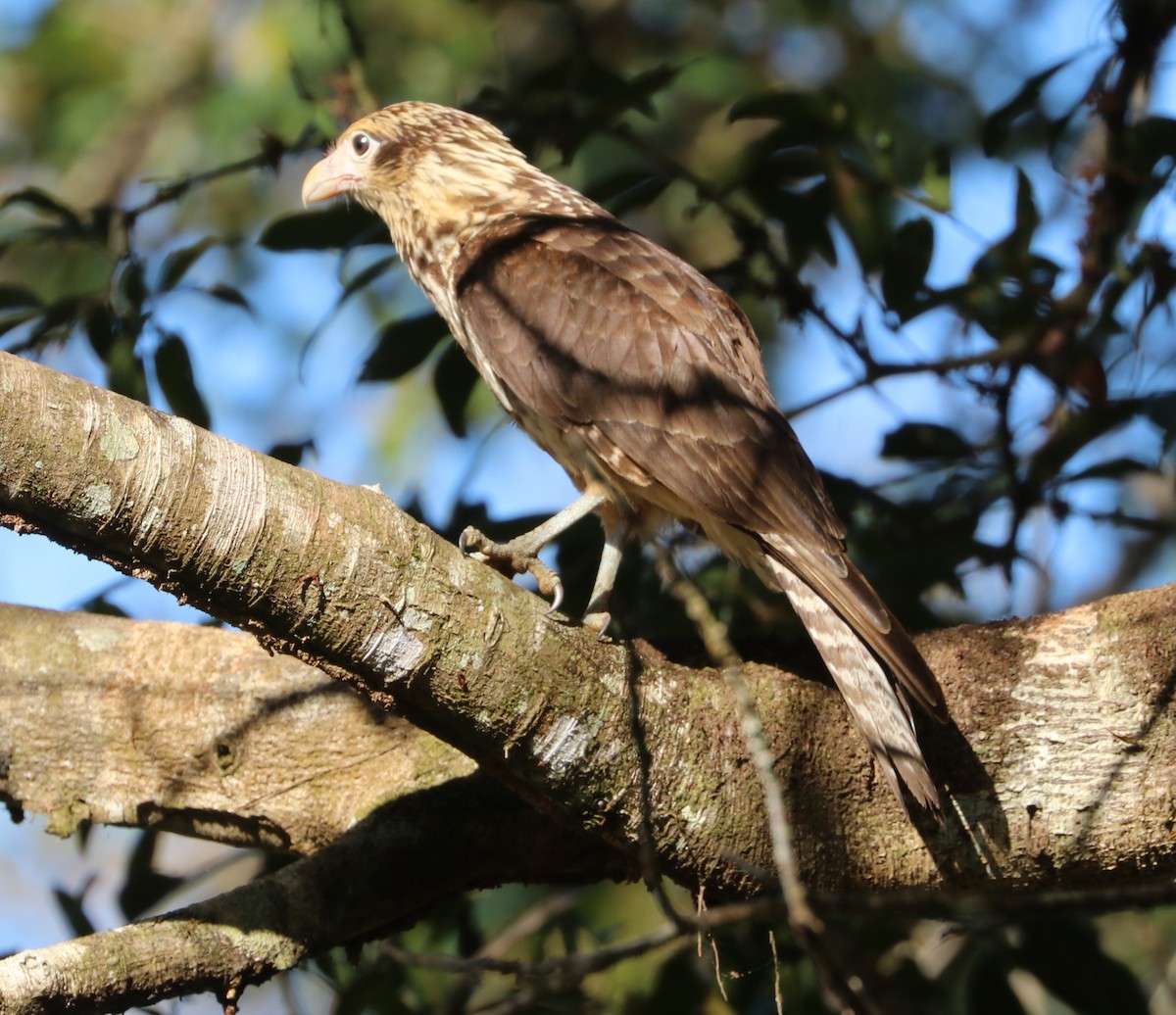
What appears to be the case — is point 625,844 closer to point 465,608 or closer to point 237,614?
point 465,608

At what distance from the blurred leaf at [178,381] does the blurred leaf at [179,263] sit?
247 millimetres

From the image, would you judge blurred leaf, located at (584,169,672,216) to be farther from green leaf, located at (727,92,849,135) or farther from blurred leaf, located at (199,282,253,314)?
blurred leaf, located at (199,282,253,314)

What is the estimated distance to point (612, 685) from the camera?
2627 millimetres

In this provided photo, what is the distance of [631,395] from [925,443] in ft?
4.48

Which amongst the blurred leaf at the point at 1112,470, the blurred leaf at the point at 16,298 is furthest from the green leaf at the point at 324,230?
the blurred leaf at the point at 1112,470

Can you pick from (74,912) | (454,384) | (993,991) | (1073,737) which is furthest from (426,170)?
(993,991)

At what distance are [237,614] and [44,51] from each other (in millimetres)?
4941

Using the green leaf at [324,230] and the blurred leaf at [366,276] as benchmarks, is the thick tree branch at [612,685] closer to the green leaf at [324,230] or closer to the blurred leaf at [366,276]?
the blurred leaf at [366,276]

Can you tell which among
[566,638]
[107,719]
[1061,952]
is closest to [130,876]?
[107,719]

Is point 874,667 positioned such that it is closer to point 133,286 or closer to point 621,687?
point 621,687

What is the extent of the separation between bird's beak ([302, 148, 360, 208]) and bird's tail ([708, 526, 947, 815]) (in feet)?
6.69

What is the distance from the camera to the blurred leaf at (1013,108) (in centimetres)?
418

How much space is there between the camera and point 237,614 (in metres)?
2.30

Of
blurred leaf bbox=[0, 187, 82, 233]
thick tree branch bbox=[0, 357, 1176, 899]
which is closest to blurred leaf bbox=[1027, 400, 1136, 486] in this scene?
thick tree branch bbox=[0, 357, 1176, 899]
